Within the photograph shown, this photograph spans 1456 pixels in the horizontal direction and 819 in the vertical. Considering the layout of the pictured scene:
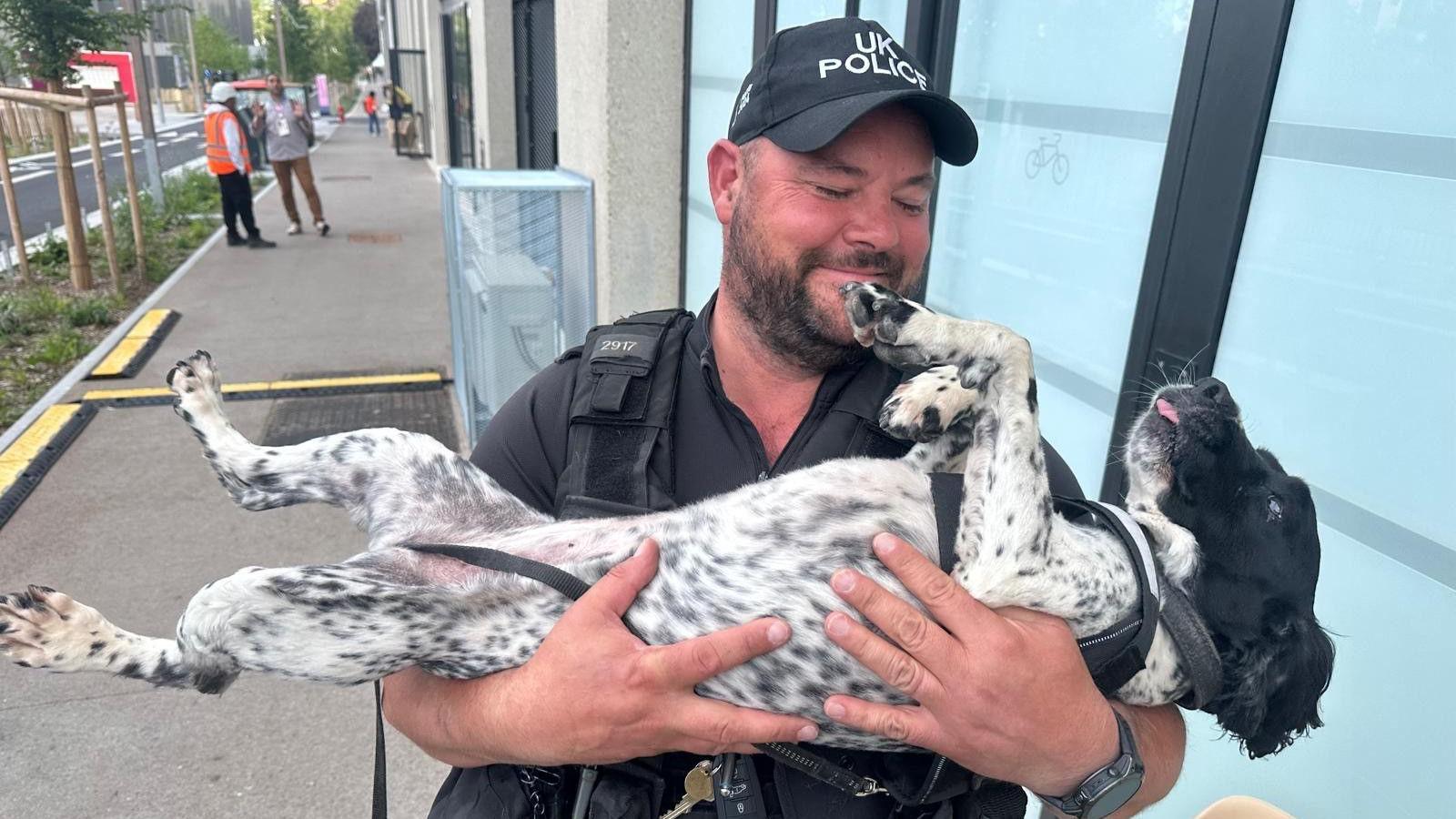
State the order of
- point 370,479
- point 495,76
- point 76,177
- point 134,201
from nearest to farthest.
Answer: point 370,479
point 134,201
point 495,76
point 76,177

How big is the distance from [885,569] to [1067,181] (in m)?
1.60

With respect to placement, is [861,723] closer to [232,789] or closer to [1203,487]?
[1203,487]

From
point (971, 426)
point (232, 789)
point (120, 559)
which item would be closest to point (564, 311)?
point (120, 559)

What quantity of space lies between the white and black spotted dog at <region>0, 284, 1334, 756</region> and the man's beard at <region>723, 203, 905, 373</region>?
3.3 inches

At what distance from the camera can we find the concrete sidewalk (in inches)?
124

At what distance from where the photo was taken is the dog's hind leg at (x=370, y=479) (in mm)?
2094

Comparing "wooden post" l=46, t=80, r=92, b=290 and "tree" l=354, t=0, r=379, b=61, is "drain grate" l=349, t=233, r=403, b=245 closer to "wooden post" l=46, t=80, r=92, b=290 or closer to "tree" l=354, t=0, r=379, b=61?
"wooden post" l=46, t=80, r=92, b=290

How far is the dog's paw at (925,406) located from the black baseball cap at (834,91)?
52 centimetres

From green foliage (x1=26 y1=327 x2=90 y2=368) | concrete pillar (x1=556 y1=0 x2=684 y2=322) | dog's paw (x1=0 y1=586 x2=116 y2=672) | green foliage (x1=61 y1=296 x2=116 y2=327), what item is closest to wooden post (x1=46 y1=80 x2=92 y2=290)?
green foliage (x1=61 y1=296 x2=116 y2=327)

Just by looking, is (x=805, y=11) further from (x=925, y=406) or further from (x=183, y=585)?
(x=183, y=585)

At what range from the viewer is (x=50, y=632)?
207 centimetres

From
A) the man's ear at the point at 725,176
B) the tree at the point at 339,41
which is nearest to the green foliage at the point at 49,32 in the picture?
the man's ear at the point at 725,176

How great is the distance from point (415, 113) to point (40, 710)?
2654 centimetres

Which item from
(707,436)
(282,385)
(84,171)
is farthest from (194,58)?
(707,436)
